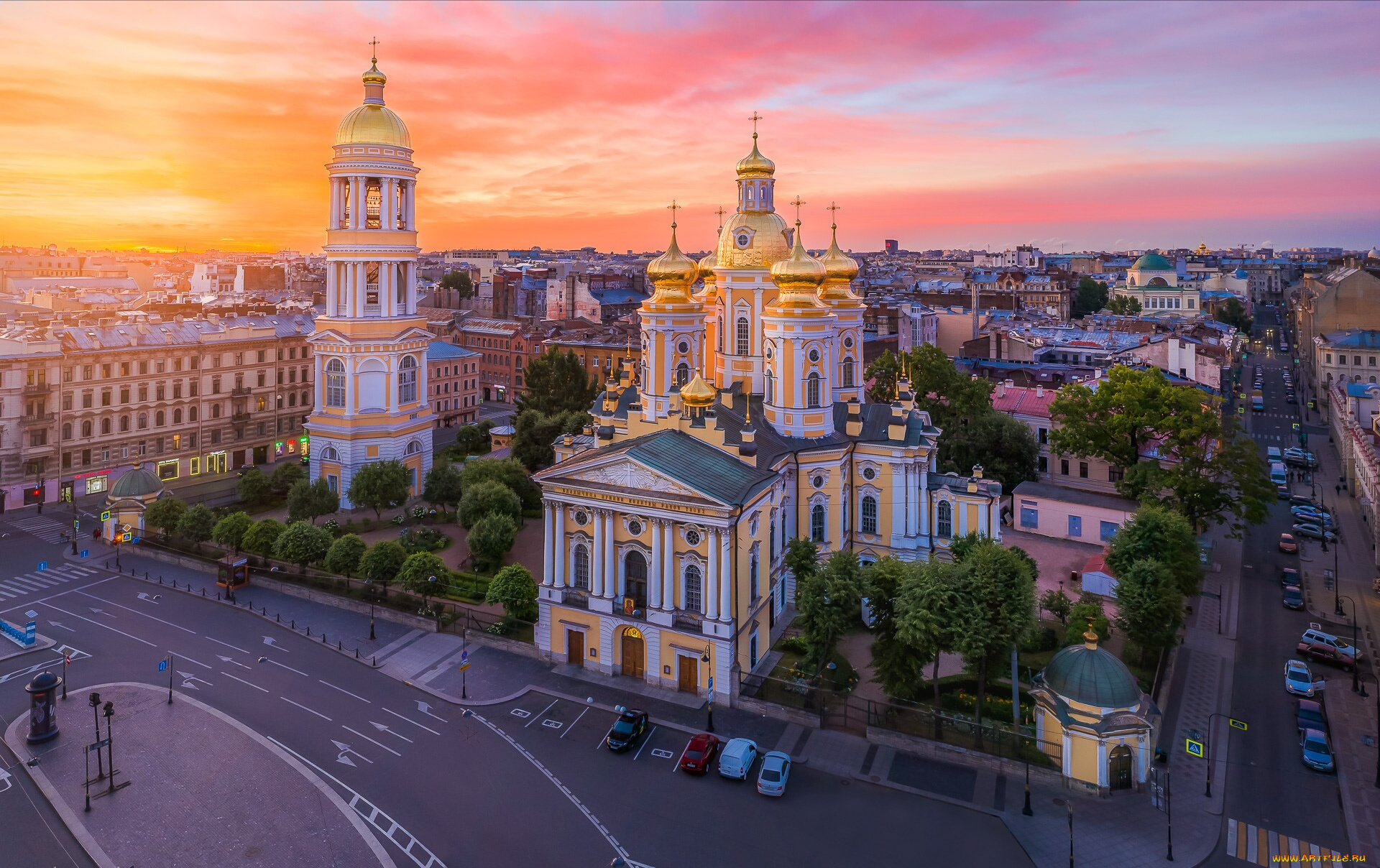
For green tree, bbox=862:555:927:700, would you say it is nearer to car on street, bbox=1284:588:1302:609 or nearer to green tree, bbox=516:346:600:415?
car on street, bbox=1284:588:1302:609

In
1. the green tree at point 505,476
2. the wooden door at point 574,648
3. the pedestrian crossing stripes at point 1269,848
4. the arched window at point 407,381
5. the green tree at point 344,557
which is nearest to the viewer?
the pedestrian crossing stripes at point 1269,848

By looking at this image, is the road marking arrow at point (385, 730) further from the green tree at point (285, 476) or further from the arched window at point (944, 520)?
the green tree at point (285, 476)

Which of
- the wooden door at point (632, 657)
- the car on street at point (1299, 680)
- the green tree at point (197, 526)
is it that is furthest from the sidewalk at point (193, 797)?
the car on street at point (1299, 680)

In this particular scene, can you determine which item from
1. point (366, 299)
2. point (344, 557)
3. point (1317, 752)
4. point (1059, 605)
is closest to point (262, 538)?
point (344, 557)

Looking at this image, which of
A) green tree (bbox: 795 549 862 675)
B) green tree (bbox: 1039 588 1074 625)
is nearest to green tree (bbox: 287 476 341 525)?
green tree (bbox: 795 549 862 675)

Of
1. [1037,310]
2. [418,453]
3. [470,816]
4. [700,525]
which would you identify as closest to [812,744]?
[700,525]

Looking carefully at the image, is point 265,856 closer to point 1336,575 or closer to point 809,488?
point 809,488
